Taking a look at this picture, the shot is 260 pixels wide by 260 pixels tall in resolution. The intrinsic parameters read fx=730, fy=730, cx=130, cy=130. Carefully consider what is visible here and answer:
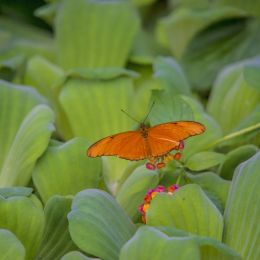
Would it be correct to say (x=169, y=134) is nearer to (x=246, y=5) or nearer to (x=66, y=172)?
(x=66, y=172)

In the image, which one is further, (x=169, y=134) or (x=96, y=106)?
(x=96, y=106)

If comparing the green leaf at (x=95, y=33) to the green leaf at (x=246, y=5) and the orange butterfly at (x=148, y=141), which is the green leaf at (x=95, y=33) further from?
the orange butterfly at (x=148, y=141)

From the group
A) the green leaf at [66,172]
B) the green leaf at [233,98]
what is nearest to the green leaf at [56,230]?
the green leaf at [66,172]

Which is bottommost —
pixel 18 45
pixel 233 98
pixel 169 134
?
pixel 18 45

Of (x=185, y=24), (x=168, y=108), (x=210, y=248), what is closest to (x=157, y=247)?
Result: (x=210, y=248)

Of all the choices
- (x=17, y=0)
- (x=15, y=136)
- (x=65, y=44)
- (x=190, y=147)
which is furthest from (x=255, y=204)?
(x=17, y=0)

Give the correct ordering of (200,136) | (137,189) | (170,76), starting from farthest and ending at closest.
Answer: (170,76) < (200,136) < (137,189)

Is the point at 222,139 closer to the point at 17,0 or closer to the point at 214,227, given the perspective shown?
the point at 214,227
